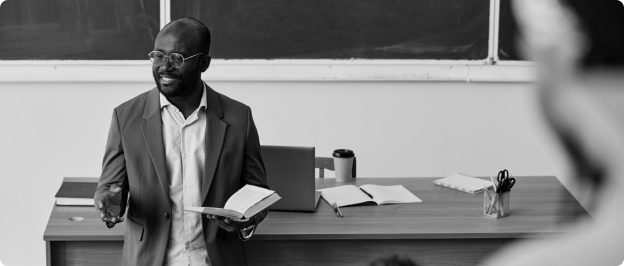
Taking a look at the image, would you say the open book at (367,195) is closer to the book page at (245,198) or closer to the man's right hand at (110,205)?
the book page at (245,198)

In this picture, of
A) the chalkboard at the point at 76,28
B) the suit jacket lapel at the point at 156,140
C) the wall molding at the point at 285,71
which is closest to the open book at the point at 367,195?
the suit jacket lapel at the point at 156,140

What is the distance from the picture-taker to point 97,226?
2055 mm

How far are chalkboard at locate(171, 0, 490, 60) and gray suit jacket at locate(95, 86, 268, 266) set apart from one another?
69.5 inches

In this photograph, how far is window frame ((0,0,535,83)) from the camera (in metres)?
3.47

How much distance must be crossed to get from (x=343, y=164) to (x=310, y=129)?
43.6 inches

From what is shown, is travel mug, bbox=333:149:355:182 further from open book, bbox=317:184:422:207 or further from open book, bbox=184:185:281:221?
open book, bbox=184:185:281:221

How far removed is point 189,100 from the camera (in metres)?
1.74

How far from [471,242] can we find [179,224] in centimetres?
92

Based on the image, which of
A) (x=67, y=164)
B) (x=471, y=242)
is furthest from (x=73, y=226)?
(x=67, y=164)

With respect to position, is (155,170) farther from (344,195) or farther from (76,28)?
(76,28)

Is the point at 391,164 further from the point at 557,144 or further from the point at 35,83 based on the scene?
the point at 557,144

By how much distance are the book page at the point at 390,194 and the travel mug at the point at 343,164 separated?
0.12 meters

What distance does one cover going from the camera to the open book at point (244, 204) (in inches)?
63.2

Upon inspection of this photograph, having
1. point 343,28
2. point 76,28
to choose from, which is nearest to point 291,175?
point 343,28
